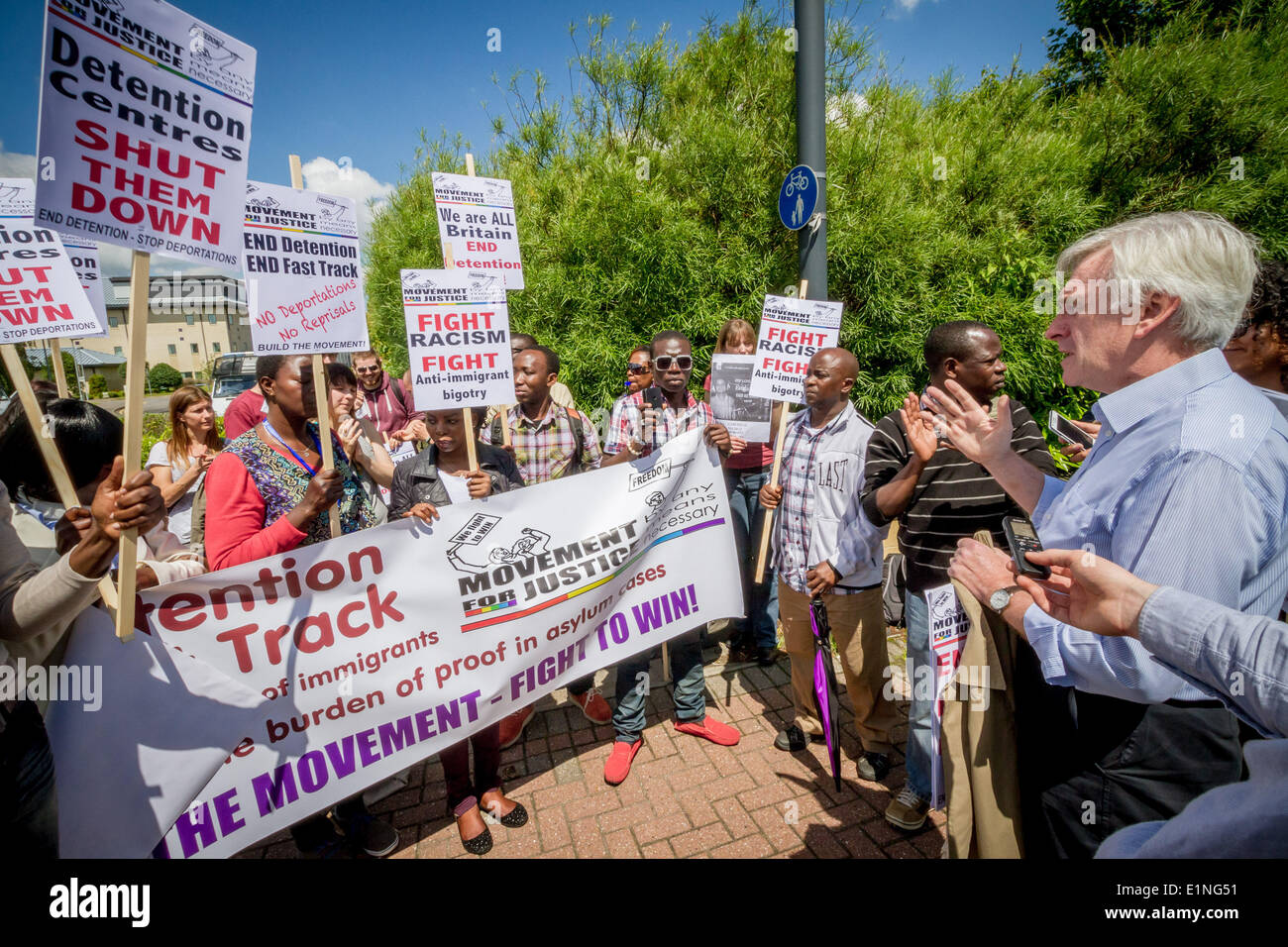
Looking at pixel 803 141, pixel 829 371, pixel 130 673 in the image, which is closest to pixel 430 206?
pixel 803 141

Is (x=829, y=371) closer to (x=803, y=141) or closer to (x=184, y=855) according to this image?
(x=803, y=141)

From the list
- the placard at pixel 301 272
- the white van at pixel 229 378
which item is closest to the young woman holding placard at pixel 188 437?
the placard at pixel 301 272

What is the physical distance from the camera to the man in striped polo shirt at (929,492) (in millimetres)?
2758

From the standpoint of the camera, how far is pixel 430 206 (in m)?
Result: 10.5

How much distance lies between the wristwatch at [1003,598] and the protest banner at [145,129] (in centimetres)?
283

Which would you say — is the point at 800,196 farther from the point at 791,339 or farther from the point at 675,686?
the point at 675,686

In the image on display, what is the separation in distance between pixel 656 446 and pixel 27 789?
3.55 meters

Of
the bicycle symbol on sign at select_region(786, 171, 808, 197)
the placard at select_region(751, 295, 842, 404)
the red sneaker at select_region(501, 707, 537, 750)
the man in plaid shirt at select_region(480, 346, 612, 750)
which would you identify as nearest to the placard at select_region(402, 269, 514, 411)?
the man in plaid shirt at select_region(480, 346, 612, 750)

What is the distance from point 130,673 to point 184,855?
782mm

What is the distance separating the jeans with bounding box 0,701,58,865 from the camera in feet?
5.39

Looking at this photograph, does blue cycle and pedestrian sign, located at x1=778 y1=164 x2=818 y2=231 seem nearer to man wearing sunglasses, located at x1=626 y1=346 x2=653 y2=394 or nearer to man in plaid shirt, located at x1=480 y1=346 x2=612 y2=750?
man wearing sunglasses, located at x1=626 y1=346 x2=653 y2=394

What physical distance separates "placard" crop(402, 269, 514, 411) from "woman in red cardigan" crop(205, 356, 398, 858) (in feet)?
A: 1.86

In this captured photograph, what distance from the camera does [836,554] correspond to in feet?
10.9

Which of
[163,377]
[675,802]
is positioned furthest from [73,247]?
[163,377]
